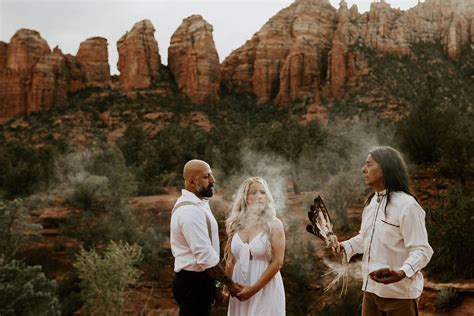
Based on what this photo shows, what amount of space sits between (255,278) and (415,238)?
3.81ft

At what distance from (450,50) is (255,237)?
5501 centimetres

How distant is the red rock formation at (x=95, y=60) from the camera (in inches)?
2236

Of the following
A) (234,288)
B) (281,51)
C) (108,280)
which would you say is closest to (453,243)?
(234,288)

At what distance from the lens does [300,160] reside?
72.8ft

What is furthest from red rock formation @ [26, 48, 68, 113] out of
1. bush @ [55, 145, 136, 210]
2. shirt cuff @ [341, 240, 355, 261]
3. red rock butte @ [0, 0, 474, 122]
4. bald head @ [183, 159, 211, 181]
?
shirt cuff @ [341, 240, 355, 261]

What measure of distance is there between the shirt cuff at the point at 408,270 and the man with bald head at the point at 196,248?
1.18 m

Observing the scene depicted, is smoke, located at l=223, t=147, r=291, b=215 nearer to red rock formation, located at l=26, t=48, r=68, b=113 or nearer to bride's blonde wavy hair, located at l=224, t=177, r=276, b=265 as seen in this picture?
bride's blonde wavy hair, located at l=224, t=177, r=276, b=265

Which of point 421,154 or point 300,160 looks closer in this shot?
point 421,154

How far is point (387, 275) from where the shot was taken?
2.53 m

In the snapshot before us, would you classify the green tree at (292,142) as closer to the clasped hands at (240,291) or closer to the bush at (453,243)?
the bush at (453,243)

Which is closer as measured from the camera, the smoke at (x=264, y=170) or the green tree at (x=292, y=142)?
the smoke at (x=264, y=170)

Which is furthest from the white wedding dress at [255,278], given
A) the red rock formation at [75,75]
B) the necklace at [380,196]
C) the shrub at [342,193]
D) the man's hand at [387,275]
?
the red rock formation at [75,75]

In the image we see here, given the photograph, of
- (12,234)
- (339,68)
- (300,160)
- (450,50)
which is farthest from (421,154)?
(450,50)

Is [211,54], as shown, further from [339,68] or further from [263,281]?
[263,281]
